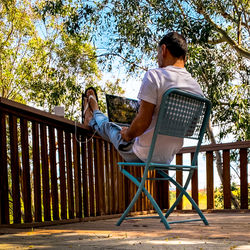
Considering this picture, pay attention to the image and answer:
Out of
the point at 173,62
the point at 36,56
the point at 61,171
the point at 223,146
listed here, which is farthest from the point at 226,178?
the point at 36,56

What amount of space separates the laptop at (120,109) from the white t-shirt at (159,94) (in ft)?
2.26

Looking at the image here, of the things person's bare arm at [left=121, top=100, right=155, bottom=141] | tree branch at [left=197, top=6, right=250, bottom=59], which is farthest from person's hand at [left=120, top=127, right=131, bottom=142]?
tree branch at [left=197, top=6, right=250, bottom=59]

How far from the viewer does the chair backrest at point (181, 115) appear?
2443mm

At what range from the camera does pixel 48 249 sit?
5.67 ft

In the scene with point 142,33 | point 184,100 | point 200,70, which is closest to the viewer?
point 184,100

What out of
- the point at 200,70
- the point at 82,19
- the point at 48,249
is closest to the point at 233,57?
the point at 200,70

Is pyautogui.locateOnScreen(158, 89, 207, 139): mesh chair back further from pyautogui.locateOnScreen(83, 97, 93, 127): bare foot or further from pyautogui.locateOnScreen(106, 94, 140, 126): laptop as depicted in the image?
pyautogui.locateOnScreen(83, 97, 93, 127): bare foot

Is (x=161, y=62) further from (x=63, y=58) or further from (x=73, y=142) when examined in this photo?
(x=63, y=58)

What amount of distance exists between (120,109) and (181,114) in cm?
89

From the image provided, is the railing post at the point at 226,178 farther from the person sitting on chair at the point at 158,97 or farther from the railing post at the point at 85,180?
the person sitting on chair at the point at 158,97

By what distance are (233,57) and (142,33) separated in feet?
8.03

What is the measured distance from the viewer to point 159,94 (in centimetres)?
249

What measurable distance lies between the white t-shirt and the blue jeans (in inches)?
4.1

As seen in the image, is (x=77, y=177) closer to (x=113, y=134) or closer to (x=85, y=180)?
(x=85, y=180)
